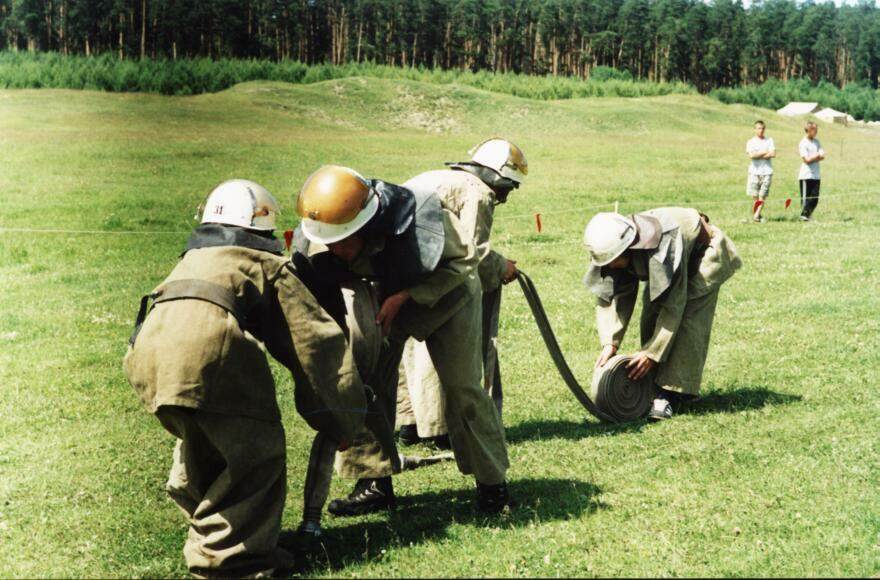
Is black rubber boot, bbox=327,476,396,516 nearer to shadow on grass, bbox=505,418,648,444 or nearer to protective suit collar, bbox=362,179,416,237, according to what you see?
protective suit collar, bbox=362,179,416,237

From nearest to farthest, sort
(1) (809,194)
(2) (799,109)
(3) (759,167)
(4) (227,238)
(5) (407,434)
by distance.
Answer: (4) (227,238), (5) (407,434), (1) (809,194), (3) (759,167), (2) (799,109)

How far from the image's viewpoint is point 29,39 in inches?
833

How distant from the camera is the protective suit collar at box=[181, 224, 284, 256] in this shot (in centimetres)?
535

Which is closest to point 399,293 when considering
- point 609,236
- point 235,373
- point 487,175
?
point 235,373

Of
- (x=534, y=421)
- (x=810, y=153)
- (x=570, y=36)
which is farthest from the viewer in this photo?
(x=570, y=36)

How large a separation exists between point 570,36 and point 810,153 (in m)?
106

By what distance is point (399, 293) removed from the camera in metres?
6.01

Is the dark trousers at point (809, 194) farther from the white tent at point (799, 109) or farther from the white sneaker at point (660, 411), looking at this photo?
the white tent at point (799, 109)

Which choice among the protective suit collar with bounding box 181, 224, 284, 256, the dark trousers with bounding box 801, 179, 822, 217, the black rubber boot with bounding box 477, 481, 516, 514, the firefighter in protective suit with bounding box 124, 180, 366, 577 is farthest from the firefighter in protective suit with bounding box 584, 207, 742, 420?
the dark trousers with bounding box 801, 179, 822, 217

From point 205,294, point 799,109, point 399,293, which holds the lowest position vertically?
point 399,293

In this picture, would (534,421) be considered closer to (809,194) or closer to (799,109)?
(809,194)

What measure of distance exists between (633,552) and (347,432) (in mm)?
1873

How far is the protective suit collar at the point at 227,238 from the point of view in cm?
535

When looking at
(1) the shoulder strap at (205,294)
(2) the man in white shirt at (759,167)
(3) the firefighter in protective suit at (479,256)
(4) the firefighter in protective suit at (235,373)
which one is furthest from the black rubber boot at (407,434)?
(2) the man in white shirt at (759,167)
